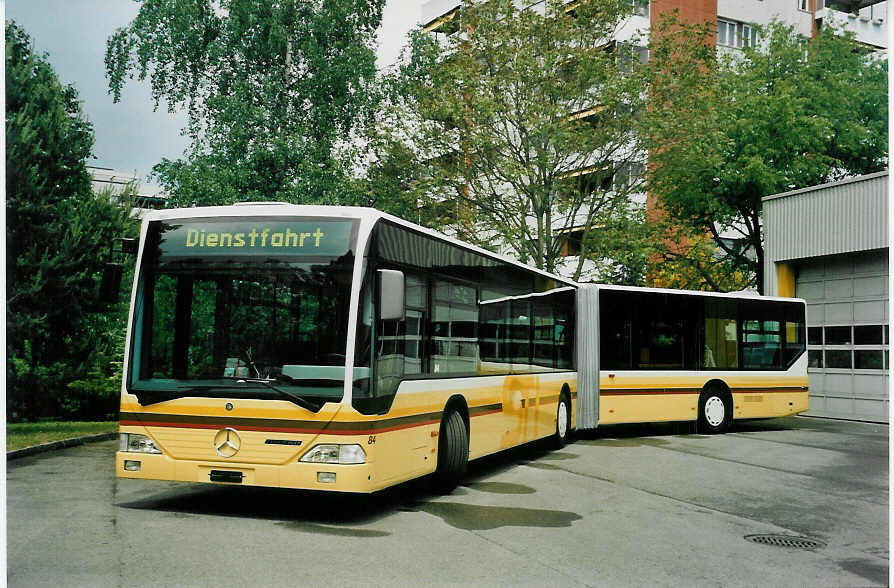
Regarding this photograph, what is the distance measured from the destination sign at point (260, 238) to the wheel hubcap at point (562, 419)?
330 inches

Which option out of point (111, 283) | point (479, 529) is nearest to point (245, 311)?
point (111, 283)

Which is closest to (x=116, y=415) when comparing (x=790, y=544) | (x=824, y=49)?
(x=790, y=544)

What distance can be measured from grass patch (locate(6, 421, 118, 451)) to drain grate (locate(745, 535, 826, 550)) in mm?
10416

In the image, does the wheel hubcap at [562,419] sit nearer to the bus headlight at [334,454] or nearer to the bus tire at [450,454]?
the bus tire at [450,454]

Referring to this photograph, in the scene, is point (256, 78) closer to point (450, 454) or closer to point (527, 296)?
point (527, 296)

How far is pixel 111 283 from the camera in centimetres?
957

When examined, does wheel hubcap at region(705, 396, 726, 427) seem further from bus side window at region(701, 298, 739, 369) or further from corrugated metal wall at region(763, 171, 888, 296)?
corrugated metal wall at region(763, 171, 888, 296)

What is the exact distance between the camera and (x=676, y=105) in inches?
1112

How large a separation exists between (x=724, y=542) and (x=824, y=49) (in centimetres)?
3067

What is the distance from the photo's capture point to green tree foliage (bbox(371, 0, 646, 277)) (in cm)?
2748

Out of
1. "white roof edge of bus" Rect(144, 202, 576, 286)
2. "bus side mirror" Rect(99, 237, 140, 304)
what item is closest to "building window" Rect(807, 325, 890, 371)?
"white roof edge of bus" Rect(144, 202, 576, 286)

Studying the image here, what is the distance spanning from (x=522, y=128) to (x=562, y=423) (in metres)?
12.3

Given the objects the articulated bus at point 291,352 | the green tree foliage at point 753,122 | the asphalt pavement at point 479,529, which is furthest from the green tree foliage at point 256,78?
the articulated bus at point 291,352

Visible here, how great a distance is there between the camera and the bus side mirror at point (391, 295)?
29.8 ft
